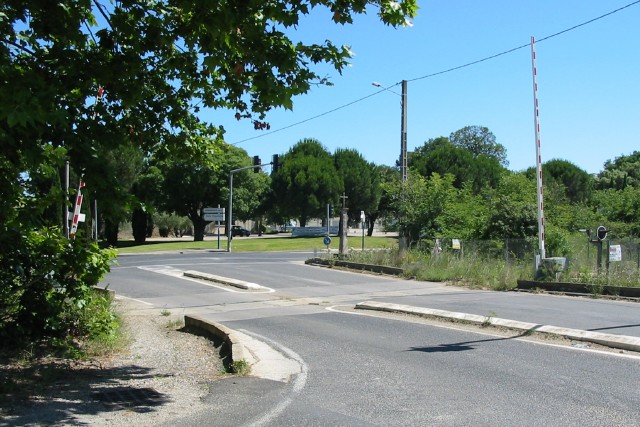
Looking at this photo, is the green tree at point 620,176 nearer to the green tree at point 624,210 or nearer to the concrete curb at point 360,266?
the green tree at point 624,210

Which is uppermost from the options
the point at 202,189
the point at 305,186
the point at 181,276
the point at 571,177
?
the point at 571,177

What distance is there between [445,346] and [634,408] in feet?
12.3

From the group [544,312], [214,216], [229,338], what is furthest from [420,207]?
[214,216]

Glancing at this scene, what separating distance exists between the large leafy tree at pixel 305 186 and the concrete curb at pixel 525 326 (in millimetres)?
56995

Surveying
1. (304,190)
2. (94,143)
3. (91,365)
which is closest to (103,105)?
(94,143)

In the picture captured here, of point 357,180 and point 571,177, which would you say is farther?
point 357,180

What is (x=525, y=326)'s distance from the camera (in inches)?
429

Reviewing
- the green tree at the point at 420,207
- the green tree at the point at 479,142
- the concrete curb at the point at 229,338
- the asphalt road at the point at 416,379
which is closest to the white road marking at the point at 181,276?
the asphalt road at the point at 416,379

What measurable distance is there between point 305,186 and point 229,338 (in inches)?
2467

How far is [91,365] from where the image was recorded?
26.0ft

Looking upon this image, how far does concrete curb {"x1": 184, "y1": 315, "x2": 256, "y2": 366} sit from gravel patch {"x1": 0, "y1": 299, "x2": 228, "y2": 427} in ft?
0.72

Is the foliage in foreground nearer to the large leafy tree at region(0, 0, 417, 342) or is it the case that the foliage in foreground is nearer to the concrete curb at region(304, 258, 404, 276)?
the large leafy tree at region(0, 0, 417, 342)

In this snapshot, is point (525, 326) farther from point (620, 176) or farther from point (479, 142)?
point (479, 142)

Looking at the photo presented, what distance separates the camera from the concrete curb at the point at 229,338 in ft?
27.1
